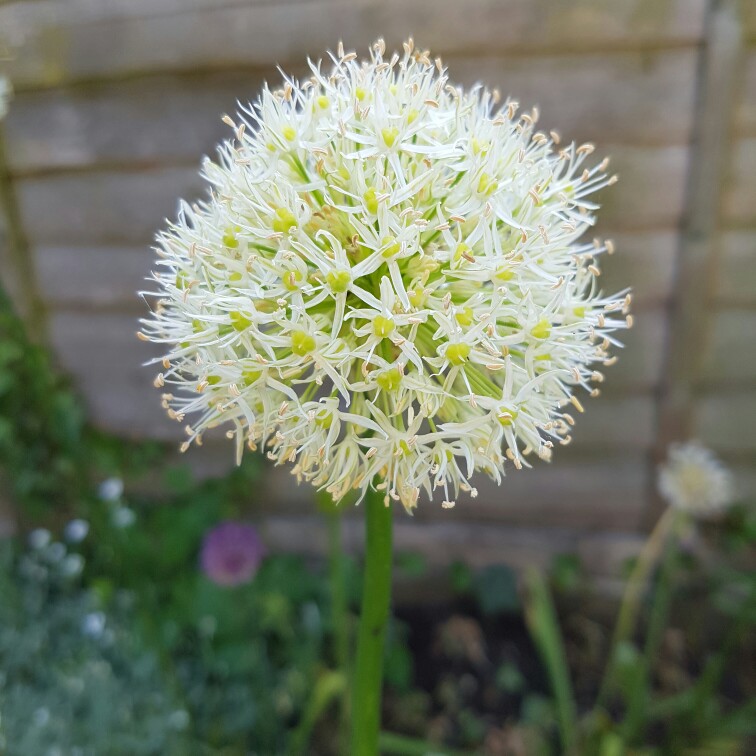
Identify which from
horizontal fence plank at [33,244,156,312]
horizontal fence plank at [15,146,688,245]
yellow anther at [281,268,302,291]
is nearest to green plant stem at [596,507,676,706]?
horizontal fence plank at [15,146,688,245]

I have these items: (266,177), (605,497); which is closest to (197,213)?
(266,177)

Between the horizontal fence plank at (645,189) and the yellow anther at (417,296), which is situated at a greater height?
the horizontal fence plank at (645,189)

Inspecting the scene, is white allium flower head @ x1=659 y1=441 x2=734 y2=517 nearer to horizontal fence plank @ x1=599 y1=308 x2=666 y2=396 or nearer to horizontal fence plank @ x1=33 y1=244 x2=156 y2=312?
horizontal fence plank @ x1=599 y1=308 x2=666 y2=396

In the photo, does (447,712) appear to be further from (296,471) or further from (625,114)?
(625,114)

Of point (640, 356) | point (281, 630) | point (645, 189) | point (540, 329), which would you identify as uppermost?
point (645, 189)

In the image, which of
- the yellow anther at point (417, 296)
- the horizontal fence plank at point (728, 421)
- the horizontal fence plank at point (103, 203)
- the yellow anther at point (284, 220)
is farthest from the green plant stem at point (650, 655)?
the horizontal fence plank at point (103, 203)

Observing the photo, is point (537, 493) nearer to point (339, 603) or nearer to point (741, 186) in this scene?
point (339, 603)

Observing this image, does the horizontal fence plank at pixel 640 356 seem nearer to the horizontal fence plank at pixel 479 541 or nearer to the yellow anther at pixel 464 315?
the horizontal fence plank at pixel 479 541

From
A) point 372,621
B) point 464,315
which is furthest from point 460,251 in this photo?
point 372,621
